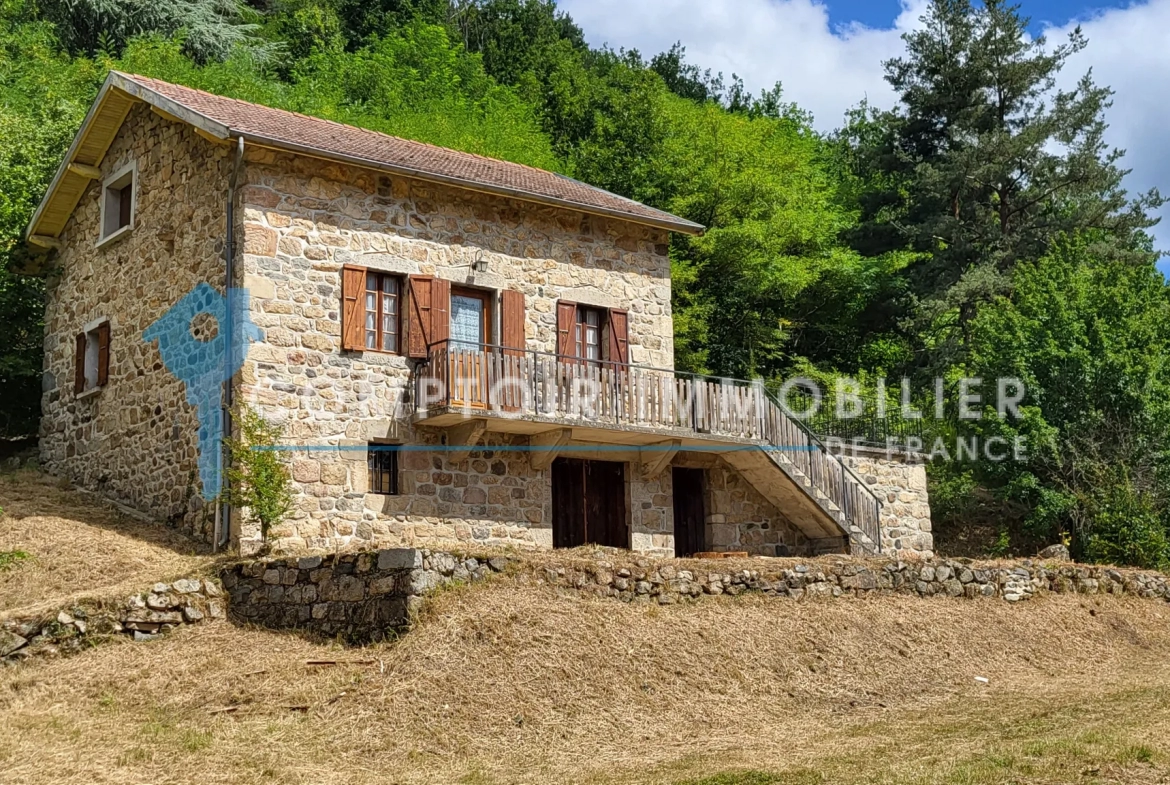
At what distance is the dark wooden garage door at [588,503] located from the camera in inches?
679

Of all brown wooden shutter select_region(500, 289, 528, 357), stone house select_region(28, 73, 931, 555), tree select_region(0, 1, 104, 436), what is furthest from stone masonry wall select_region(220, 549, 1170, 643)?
tree select_region(0, 1, 104, 436)

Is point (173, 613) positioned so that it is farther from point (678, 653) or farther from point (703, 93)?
point (703, 93)

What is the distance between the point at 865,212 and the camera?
32281 mm

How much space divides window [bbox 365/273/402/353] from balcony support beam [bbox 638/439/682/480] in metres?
3.99

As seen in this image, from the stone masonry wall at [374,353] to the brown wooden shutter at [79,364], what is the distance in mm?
5075

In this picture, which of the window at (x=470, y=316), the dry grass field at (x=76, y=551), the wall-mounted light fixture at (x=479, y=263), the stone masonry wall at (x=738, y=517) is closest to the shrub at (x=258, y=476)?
the dry grass field at (x=76, y=551)

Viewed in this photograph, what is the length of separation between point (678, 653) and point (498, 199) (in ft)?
25.4

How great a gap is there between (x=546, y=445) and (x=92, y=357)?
735 cm

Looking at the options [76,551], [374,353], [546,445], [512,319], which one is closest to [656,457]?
[546,445]

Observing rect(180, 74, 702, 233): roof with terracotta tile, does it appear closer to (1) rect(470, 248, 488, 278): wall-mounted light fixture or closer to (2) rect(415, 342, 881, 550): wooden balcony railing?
(1) rect(470, 248, 488, 278): wall-mounted light fixture

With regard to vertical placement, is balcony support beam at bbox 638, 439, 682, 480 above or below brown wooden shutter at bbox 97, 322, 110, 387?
below

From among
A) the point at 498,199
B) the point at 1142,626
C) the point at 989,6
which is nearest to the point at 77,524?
the point at 498,199

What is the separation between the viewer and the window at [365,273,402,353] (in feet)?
52.2

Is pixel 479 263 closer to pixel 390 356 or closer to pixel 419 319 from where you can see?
pixel 419 319
